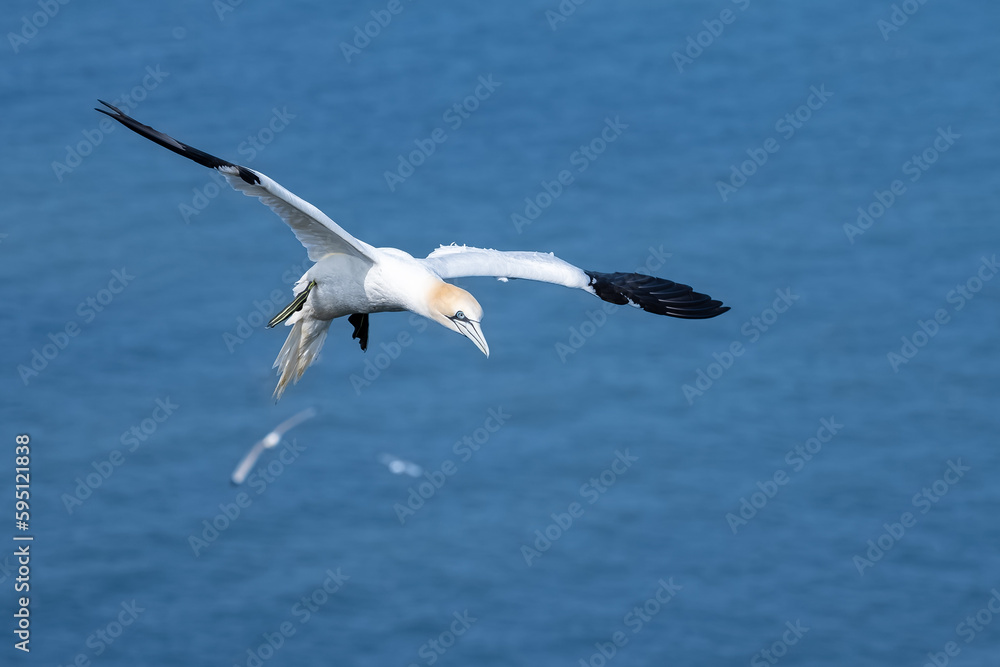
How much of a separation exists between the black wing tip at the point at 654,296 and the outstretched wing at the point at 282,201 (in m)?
4.02

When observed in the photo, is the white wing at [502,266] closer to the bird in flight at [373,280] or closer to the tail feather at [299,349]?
the bird in flight at [373,280]

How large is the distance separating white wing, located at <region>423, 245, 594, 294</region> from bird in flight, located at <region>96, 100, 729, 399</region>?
0.04 ft

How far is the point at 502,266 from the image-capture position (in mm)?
25234

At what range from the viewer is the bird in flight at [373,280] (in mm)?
22125

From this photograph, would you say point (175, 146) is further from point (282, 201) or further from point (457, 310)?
point (457, 310)

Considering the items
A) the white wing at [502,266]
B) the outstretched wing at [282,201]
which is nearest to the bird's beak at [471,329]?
the outstretched wing at [282,201]

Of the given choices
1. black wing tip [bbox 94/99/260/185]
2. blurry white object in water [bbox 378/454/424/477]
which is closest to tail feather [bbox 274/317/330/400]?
black wing tip [bbox 94/99/260/185]

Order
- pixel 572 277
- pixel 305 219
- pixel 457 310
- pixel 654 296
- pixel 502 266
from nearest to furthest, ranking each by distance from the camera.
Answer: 1. pixel 457 310
2. pixel 305 219
3. pixel 502 266
4. pixel 572 277
5. pixel 654 296

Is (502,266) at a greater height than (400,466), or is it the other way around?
(502,266)

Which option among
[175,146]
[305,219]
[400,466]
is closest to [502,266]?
[305,219]

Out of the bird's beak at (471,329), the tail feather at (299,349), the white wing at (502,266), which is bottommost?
the tail feather at (299,349)

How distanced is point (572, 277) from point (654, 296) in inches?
53.6

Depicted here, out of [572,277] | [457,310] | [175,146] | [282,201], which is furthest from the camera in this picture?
[572,277]

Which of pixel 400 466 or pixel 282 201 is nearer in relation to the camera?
pixel 282 201
